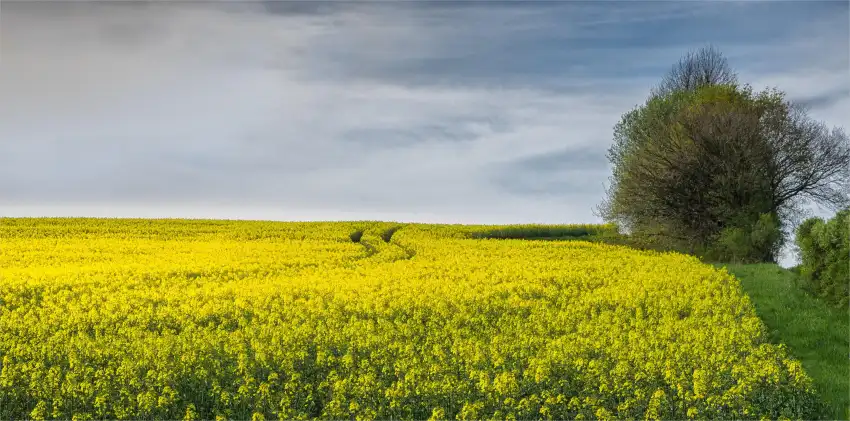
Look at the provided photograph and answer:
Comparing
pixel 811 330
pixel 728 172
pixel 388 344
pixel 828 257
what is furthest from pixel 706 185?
pixel 388 344

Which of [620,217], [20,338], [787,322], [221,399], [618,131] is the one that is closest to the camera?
[221,399]

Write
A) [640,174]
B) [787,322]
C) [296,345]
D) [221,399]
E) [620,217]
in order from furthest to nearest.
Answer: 1. [620,217]
2. [640,174]
3. [787,322]
4. [296,345]
5. [221,399]

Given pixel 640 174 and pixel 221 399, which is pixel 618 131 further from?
pixel 221 399

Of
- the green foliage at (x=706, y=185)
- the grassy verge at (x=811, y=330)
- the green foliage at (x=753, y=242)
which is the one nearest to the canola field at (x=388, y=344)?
the grassy verge at (x=811, y=330)

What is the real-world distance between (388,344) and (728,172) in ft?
106

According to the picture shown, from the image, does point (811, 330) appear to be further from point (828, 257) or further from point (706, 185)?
point (706, 185)

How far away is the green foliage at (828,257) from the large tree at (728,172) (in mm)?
16517

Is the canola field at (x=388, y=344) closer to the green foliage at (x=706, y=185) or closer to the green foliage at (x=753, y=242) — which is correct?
the green foliage at (x=753, y=242)

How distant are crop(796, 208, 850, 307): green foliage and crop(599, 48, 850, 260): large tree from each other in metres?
16.5

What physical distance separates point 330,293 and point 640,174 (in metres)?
26.9

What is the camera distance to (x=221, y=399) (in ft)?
48.2

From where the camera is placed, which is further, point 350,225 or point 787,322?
point 350,225

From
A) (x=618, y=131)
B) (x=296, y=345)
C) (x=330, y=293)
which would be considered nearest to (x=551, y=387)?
Answer: (x=296, y=345)

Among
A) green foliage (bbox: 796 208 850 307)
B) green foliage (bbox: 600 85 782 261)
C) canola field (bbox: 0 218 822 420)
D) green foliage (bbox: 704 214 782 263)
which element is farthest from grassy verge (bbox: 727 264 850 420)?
green foliage (bbox: 600 85 782 261)
